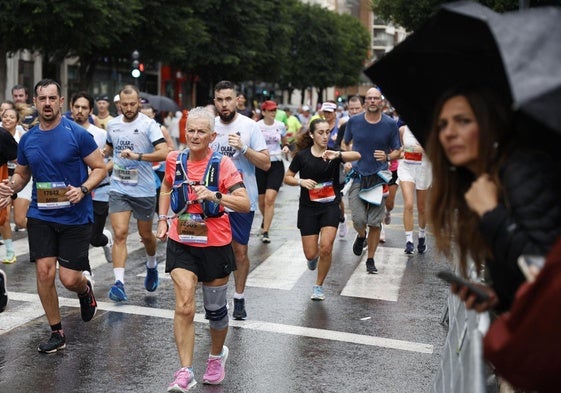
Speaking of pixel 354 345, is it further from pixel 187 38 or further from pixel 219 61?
pixel 219 61

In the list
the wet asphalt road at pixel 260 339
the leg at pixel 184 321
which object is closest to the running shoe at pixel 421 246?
the wet asphalt road at pixel 260 339

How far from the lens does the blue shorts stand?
778 cm

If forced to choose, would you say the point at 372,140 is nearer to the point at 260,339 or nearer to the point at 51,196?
the point at 260,339

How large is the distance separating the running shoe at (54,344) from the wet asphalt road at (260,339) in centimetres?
6

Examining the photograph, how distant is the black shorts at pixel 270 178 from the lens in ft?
43.4

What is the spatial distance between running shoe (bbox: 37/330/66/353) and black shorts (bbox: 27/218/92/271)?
0.53 meters

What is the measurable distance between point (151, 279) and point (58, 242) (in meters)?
2.12

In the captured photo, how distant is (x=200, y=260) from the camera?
6.03m

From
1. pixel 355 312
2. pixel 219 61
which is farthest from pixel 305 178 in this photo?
pixel 219 61

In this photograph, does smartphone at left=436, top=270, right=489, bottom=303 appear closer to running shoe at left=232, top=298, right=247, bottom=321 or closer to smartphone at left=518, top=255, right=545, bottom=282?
smartphone at left=518, top=255, right=545, bottom=282

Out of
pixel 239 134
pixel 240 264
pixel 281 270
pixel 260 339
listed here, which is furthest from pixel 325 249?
pixel 260 339

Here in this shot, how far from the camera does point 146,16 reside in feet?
112

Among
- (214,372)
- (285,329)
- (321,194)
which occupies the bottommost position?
(285,329)

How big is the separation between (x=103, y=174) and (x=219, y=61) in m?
40.5
